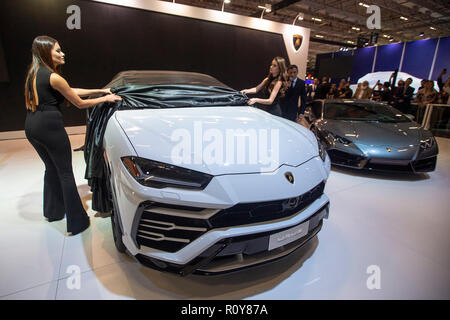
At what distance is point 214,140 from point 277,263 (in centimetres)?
86

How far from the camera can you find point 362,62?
478 inches

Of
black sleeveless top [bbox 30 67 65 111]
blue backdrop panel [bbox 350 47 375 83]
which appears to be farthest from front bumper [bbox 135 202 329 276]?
blue backdrop panel [bbox 350 47 375 83]

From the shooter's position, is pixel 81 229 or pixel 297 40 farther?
pixel 297 40

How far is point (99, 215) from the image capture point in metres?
2.01

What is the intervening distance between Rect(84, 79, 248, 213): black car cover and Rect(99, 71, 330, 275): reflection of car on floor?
46 cm

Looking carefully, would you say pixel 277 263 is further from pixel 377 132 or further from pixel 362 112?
pixel 362 112

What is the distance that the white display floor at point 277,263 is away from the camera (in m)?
1.28

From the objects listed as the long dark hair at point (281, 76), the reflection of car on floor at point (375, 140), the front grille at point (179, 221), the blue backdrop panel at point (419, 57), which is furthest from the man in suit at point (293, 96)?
the blue backdrop panel at point (419, 57)

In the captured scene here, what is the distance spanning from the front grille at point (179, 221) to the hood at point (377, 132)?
2481 millimetres

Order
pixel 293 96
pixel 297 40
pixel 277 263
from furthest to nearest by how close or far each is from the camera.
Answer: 1. pixel 297 40
2. pixel 293 96
3. pixel 277 263

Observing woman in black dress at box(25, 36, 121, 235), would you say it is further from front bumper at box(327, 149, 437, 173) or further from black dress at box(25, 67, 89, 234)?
front bumper at box(327, 149, 437, 173)

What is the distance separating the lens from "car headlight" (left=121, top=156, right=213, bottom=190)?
1007mm

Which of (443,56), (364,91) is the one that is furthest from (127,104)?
(443,56)
